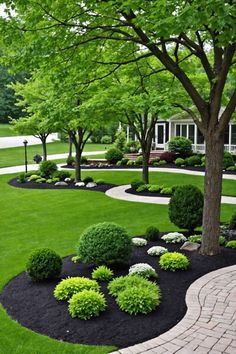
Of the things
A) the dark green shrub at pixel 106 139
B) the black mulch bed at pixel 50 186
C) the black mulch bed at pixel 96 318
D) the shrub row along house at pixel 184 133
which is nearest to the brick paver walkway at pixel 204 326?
the black mulch bed at pixel 96 318

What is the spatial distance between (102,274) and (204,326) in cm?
246

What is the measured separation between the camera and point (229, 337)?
5.70 m

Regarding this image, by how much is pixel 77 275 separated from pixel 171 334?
9.53 feet

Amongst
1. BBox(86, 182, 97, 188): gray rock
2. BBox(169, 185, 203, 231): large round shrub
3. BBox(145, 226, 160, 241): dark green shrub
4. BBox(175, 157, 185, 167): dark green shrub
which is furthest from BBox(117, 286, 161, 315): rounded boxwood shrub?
BBox(175, 157, 185, 167): dark green shrub

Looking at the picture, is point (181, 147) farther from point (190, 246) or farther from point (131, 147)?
point (190, 246)

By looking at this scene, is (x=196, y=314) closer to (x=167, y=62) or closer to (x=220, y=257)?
(x=220, y=257)

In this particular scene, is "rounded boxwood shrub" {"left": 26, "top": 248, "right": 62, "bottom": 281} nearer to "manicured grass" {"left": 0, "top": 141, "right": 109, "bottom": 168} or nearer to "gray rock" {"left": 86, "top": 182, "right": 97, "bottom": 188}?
"gray rock" {"left": 86, "top": 182, "right": 97, "bottom": 188}

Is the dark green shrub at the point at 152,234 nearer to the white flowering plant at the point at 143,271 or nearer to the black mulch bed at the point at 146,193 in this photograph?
the white flowering plant at the point at 143,271

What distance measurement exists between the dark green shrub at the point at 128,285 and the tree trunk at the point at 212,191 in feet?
8.78

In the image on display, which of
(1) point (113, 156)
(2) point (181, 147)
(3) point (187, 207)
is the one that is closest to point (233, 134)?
(2) point (181, 147)

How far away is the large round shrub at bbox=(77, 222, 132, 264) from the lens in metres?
8.23

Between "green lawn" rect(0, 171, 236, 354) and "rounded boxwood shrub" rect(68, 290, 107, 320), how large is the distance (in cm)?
70

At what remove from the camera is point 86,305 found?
640cm

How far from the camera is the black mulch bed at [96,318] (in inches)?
231
